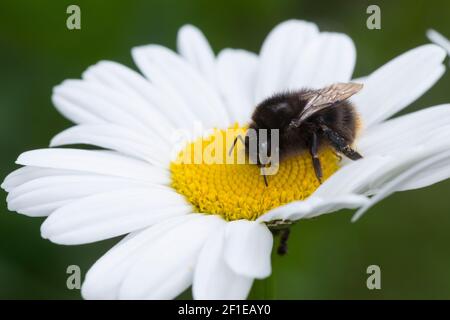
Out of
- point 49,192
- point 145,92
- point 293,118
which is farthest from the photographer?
point 145,92

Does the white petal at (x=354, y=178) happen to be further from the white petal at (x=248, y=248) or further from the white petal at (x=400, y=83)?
the white petal at (x=400, y=83)

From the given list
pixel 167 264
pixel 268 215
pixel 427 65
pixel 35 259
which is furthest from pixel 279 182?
pixel 35 259

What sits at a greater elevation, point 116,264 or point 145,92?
point 145,92

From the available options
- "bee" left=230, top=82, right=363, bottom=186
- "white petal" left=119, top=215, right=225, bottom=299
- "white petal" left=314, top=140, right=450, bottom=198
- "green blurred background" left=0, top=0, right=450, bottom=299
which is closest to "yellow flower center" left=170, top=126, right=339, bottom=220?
"bee" left=230, top=82, right=363, bottom=186

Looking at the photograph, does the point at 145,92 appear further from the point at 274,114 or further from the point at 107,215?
the point at 107,215

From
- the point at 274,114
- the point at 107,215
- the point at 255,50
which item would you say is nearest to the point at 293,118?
the point at 274,114

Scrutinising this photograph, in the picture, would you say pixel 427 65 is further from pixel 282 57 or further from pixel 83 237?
pixel 83 237

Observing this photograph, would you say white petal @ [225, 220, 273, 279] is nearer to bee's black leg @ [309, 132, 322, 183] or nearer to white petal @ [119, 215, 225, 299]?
white petal @ [119, 215, 225, 299]
